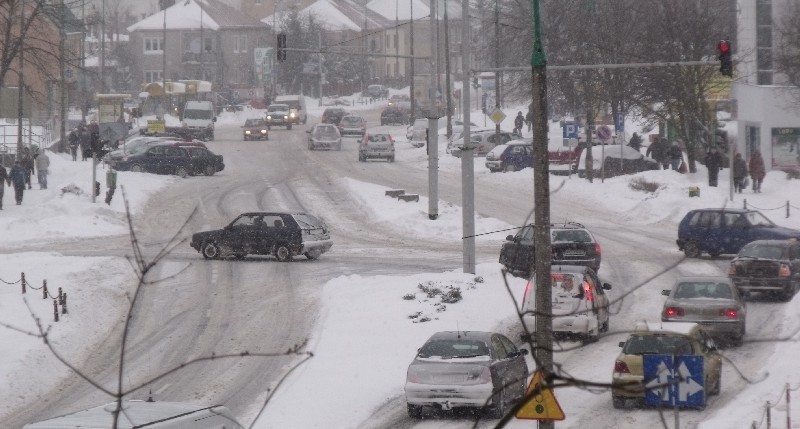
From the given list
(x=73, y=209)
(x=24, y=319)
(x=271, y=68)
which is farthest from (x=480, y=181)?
(x=271, y=68)

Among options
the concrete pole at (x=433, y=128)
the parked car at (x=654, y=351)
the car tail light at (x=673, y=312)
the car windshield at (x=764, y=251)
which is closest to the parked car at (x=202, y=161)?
the concrete pole at (x=433, y=128)

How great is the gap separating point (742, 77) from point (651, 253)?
20181mm

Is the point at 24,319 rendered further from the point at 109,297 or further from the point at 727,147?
the point at 727,147

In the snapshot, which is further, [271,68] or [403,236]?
[271,68]

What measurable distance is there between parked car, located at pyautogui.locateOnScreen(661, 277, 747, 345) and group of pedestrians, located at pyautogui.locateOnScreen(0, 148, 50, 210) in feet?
84.4

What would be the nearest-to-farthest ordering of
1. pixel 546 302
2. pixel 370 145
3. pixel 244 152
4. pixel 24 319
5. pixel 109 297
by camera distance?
pixel 546 302, pixel 24 319, pixel 109 297, pixel 370 145, pixel 244 152

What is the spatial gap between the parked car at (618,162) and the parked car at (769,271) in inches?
1029

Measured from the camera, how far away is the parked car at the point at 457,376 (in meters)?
17.5

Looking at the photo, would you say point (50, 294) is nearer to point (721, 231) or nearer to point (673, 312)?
point (673, 312)

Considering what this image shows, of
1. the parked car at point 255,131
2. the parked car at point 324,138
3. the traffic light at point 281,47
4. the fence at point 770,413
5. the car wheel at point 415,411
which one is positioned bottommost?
the car wheel at point 415,411

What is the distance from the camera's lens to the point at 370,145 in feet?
212

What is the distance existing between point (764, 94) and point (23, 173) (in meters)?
28.6

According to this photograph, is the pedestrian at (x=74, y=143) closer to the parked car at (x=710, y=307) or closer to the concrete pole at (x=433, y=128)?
the concrete pole at (x=433, y=128)

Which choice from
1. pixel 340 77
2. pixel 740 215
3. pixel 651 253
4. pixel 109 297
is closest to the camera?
pixel 109 297
